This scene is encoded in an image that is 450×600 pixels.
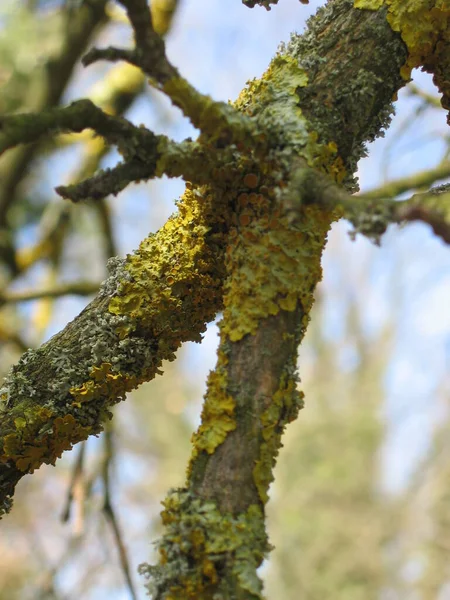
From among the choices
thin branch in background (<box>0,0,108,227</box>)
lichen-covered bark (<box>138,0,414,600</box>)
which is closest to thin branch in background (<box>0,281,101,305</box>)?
thin branch in background (<box>0,0,108,227</box>)

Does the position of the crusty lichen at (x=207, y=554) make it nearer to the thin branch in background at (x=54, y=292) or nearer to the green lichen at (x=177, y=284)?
the green lichen at (x=177, y=284)

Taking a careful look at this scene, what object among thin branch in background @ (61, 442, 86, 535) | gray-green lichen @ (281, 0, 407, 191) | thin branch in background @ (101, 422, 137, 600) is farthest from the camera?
thin branch in background @ (61, 442, 86, 535)

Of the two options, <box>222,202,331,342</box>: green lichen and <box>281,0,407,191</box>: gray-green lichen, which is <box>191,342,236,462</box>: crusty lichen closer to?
<box>222,202,331,342</box>: green lichen

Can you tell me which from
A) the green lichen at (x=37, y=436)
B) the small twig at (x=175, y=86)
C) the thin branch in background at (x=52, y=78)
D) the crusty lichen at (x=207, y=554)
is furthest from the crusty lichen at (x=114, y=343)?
the thin branch in background at (x=52, y=78)

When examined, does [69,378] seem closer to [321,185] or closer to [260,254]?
[260,254]

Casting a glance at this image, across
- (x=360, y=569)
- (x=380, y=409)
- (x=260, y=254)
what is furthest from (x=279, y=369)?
(x=380, y=409)

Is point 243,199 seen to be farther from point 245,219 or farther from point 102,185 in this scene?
point 102,185
